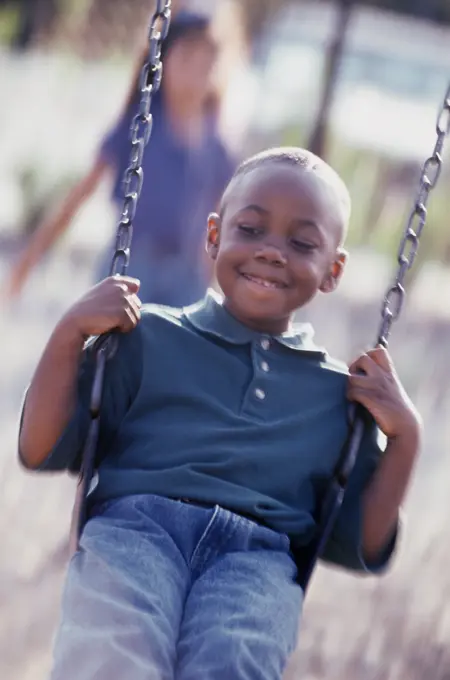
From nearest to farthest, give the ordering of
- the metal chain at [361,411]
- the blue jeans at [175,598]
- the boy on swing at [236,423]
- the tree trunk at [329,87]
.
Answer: the blue jeans at [175,598], the boy on swing at [236,423], the metal chain at [361,411], the tree trunk at [329,87]

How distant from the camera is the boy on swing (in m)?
1.90

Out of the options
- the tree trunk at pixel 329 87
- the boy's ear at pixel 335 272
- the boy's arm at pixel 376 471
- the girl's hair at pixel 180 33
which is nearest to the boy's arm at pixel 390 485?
the boy's arm at pixel 376 471

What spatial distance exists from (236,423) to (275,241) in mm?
292

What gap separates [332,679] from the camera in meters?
2.98

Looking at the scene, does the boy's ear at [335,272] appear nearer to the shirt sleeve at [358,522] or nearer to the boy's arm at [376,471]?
the boy's arm at [376,471]

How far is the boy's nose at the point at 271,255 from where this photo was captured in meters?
2.02

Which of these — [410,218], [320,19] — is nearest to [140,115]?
[410,218]

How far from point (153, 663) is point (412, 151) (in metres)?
11.1

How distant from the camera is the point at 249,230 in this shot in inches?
81.3

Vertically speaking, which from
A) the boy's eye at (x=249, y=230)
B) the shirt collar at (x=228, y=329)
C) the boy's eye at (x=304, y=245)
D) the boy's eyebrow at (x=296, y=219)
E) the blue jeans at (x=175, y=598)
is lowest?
the blue jeans at (x=175, y=598)

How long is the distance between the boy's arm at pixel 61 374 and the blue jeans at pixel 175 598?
15 centimetres

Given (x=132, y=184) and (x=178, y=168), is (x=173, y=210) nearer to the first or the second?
(x=178, y=168)

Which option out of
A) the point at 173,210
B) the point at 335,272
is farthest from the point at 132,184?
the point at 173,210

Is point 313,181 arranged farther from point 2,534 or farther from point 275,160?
point 2,534
